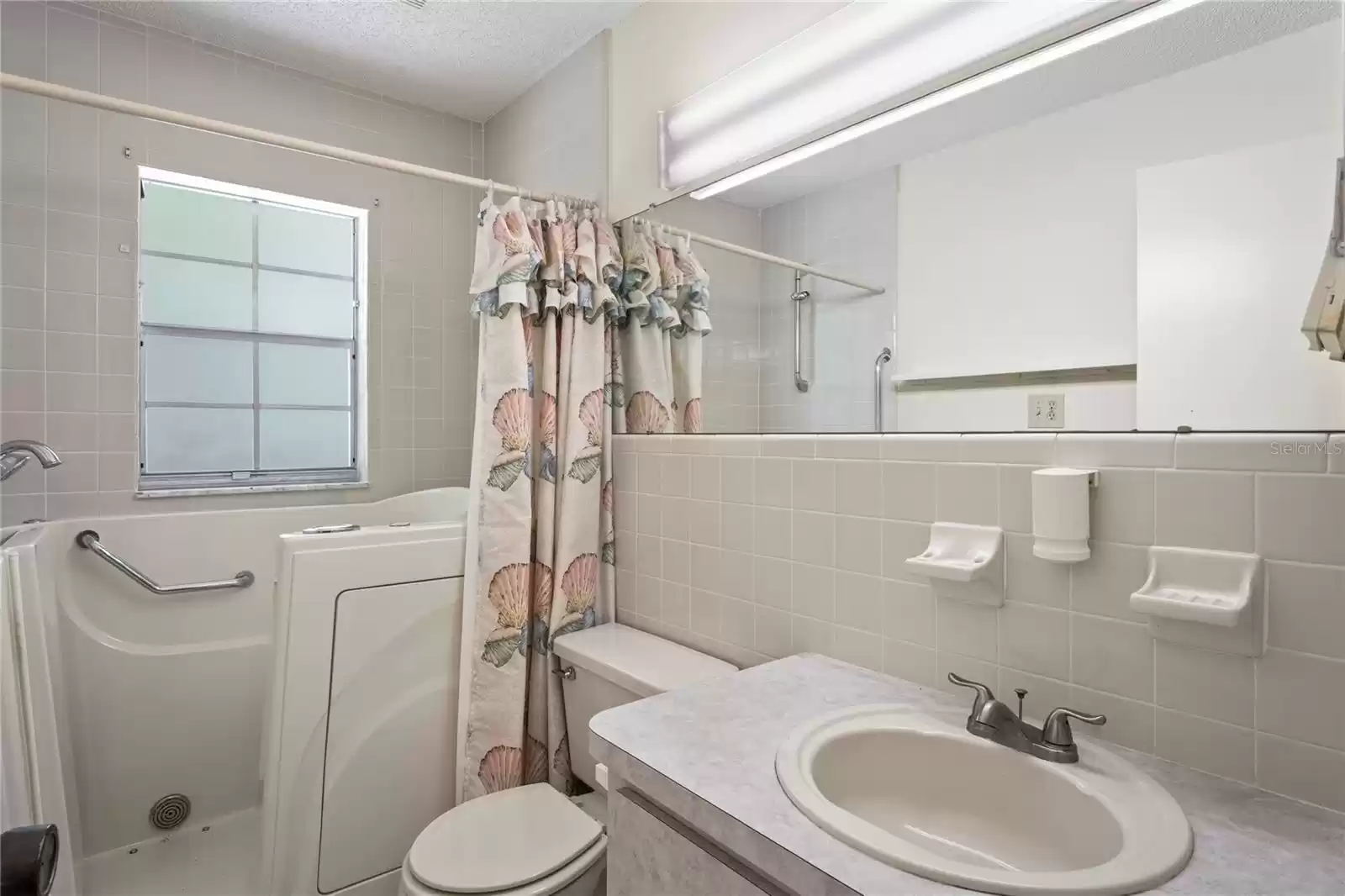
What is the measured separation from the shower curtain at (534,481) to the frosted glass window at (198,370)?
124 centimetres

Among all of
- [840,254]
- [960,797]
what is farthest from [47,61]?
[960,797]

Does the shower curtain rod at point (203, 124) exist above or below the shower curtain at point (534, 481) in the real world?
above

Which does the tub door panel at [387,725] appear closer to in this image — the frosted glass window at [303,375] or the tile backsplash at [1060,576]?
the tile backsplash at [1060,576]

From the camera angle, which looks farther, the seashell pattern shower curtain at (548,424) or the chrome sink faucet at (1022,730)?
the seashell pattern shower curtain at (548,424)

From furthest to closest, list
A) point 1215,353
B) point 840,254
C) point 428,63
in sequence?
point 428,63, point 840,254, point 1215,353

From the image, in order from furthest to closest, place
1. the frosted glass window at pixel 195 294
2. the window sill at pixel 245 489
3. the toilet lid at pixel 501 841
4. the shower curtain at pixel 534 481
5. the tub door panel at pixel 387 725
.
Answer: the frosted glass window at pixel 195 294 < the window sill at pixel 245 489 < the shower curtain at pixel 534 481 < the tub door panel at pixel 387 725 < the toilet lid at pixel 501 841

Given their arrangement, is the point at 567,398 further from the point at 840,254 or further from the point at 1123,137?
the point at 1123,137

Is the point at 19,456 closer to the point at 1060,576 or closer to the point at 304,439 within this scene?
the point at 304,439

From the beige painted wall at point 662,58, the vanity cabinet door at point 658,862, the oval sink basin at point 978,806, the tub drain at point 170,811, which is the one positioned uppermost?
the beige painted wall at point 662,58

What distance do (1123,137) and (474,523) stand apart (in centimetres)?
150

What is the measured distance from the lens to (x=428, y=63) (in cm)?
226

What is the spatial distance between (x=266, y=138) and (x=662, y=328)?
3.28 feet

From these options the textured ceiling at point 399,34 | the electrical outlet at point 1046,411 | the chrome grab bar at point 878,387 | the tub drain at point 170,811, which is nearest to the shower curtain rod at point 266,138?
the chrome grab bar at point 878,387

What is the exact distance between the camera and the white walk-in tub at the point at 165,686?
1736mm
